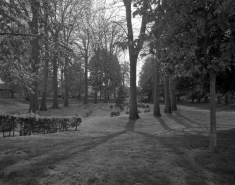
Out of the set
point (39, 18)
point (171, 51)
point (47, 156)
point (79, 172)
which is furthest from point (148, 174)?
point (39, 18)

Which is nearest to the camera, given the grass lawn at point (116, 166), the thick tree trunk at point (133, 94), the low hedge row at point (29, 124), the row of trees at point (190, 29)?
the grass lawn at point (116, 166)

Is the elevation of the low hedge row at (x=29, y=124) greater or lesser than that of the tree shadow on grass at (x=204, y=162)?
greater

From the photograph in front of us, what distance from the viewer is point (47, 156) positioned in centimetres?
561

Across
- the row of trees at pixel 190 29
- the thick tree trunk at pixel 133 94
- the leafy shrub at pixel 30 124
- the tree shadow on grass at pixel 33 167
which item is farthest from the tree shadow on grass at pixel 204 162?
the thick tree trunk at pixel 133 94

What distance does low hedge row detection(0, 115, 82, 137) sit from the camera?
10.3 m

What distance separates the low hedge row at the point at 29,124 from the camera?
10.3 m

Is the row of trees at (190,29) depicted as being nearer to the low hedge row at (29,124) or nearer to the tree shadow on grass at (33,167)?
the tree shadow on grass at (33,167)

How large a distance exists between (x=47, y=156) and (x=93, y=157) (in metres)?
1.16

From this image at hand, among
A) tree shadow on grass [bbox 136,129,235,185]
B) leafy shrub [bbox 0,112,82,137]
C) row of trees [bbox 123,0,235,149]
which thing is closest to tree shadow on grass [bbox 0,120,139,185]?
tree shadow on grass [bbox 136,129,235,185]

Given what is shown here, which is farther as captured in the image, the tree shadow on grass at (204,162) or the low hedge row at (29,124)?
the low hedge row at (29,124)

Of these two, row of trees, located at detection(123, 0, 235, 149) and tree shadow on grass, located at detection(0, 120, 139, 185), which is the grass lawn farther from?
row of trees, located at detection(123, 0, 235, 149)

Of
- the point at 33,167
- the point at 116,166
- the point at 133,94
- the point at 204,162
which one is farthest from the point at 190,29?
the point at 133,94

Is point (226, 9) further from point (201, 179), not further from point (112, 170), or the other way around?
point (112, 170)

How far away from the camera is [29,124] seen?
34.6 feet
